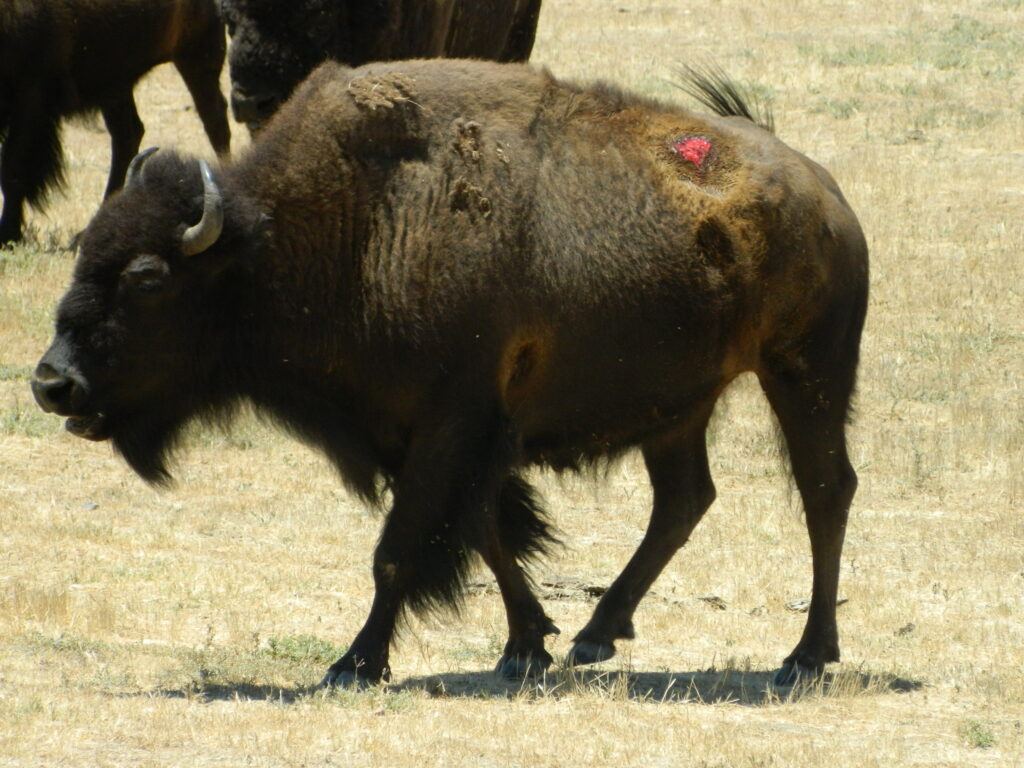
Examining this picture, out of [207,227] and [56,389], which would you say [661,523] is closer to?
[207,227]

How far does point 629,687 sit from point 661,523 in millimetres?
1163

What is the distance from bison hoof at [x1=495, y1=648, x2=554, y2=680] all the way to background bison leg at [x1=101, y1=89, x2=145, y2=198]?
887 cm

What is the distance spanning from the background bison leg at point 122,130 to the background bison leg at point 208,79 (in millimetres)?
557

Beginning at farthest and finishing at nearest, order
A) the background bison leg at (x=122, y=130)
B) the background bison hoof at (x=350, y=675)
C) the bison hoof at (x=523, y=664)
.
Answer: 1. the background bison leg at (x=122, y=130)
2. the bison hoof at (x=523, y=664)
3. the background bison hoof at (x=350, y=675)

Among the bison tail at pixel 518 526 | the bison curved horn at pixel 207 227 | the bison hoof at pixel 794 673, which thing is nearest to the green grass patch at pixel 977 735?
the bison hoof at pixel 794 673

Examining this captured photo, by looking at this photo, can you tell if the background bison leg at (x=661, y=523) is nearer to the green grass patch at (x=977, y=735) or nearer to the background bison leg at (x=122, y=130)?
the green grass patch at (x=977, y=735)

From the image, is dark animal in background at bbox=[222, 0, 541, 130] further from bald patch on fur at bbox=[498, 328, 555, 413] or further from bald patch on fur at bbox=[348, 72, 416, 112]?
bald patch on fur at bbox=[498, 328, 555, 413]

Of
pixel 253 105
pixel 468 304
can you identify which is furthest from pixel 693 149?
pixel 253 105

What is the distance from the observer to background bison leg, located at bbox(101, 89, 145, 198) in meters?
14.8

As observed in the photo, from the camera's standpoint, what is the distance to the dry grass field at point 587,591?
Result: 577 centimetres

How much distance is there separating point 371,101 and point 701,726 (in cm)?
275

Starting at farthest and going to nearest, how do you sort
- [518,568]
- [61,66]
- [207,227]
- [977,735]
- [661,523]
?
[61,66] < [661,523] < [518,568] < [207,227] < [977,735]

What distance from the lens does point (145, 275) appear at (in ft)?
21.0

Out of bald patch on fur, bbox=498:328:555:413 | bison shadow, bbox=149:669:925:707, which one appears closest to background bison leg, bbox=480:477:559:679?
bison shadow, bbox=149:669:925:707
